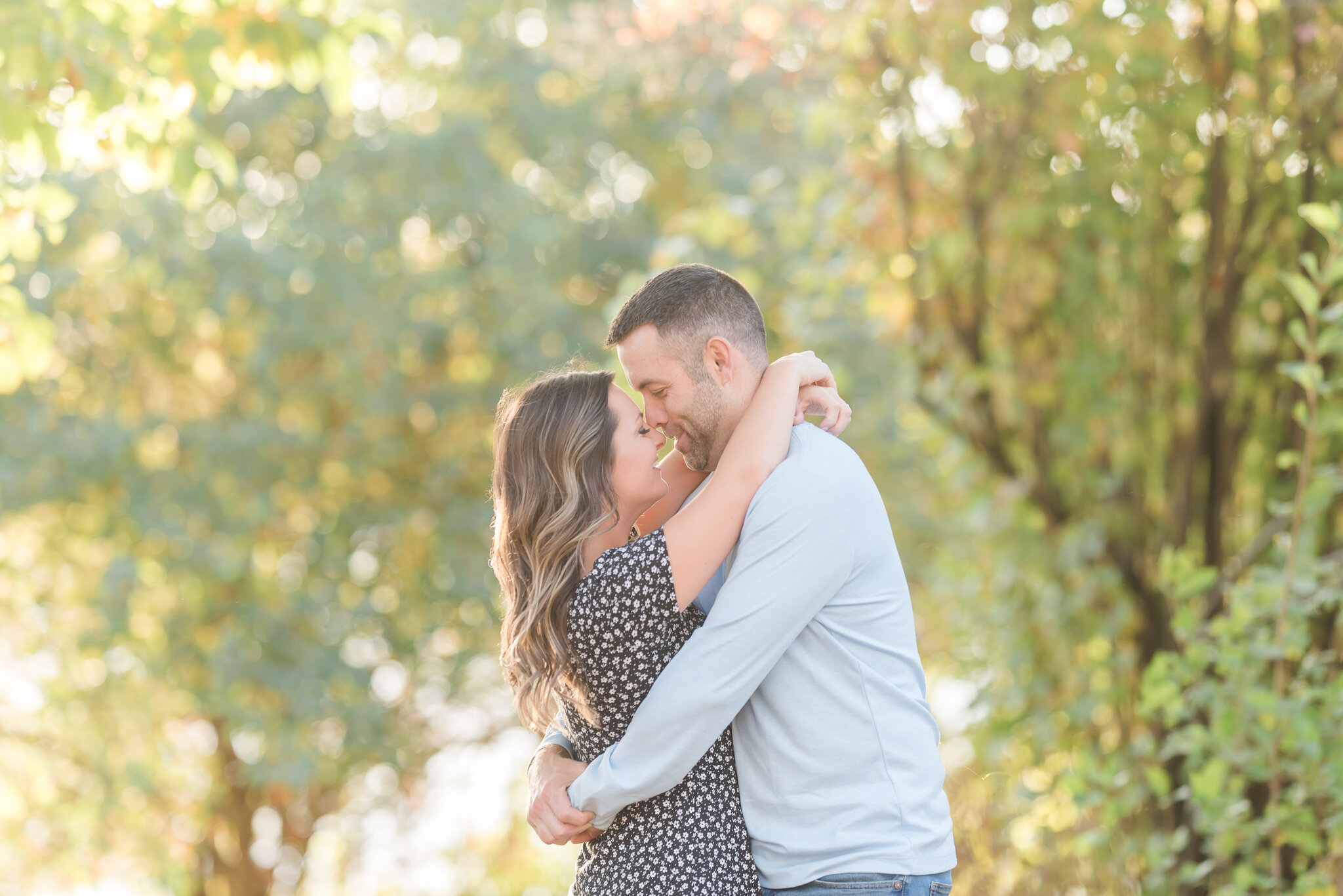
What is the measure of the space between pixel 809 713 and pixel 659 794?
289 millimetres

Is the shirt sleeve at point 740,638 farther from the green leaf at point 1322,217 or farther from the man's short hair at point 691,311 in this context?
the green leaf at point 1322,217

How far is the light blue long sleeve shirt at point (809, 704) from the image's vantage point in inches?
75.7

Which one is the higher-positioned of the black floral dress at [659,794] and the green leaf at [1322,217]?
the green leaf at [1322,217]

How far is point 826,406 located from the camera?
91.3 inches

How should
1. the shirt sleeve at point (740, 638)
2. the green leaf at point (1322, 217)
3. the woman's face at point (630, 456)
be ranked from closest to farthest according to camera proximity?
1. the shirt sleeve at point (740, 638)
2. the woman's face at point (630, 456)
3. the green leaf at point (1322, 217)

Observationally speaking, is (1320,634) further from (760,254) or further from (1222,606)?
(760,254)

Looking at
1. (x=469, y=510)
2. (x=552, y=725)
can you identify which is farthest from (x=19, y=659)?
(x=552, y=725)

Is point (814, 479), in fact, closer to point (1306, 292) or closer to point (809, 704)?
point (809, 704)

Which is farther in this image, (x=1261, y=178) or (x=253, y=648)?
(x=253, y=648)

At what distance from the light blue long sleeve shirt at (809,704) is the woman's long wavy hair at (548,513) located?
217 millimetres

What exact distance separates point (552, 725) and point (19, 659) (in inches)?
Result: 316

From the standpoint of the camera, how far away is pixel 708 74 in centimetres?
845

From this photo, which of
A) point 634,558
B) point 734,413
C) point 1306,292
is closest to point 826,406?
point 734,413

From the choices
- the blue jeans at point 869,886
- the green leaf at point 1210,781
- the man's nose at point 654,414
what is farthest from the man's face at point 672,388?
the green leaf at point 1210,781
